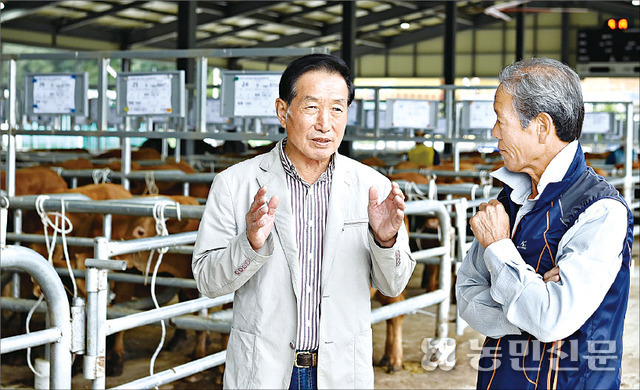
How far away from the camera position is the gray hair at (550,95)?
180cm

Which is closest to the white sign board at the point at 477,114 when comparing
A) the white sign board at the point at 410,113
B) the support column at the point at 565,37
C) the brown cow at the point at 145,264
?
the white sign board at the point at 410,113

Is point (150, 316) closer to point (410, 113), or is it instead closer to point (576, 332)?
point (576, 332)

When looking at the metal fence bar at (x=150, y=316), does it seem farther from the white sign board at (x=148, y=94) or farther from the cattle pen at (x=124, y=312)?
the white sign board at (x=148, y=94)

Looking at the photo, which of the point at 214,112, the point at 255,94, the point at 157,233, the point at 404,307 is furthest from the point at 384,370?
the point at 214,112

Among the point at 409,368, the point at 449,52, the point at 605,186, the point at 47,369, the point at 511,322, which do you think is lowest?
the point at 409,368

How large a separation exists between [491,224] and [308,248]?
1.78 ft

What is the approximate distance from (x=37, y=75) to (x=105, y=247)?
395 centimetres

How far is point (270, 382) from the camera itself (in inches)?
84.4

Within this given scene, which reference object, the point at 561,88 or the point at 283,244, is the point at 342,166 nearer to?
the point at 283,244

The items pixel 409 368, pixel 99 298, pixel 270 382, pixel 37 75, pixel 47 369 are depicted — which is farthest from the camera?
pixel 37 75

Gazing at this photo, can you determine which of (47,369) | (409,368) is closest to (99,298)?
(47,369)

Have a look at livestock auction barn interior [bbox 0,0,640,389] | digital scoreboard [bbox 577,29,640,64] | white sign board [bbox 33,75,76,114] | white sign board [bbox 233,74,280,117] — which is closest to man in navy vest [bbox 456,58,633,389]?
livestock auction barn interior [bbox 0,0,640,389]

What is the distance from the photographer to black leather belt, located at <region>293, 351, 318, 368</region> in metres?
2.19

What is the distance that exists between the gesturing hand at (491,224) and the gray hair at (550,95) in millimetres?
190
